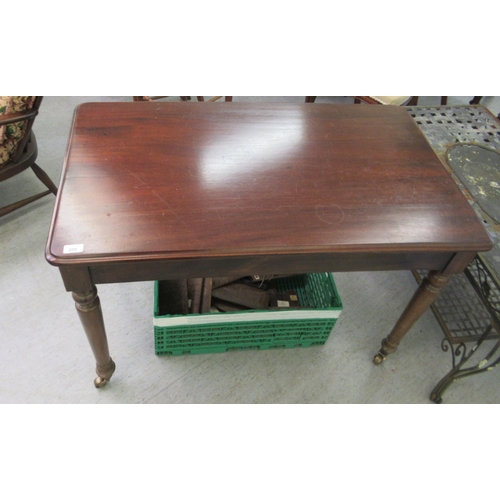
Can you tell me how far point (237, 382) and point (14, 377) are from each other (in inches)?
34.5

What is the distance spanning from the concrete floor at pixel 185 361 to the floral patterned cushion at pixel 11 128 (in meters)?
0.47

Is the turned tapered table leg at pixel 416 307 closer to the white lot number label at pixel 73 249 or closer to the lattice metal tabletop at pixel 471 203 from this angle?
the lattice metal tabletop at pixel 471 203

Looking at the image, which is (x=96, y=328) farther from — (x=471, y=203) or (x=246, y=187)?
(x=471, y=203)

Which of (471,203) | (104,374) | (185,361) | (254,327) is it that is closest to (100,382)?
(104,374)

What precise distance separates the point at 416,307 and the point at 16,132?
6.11 feet

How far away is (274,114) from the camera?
5.07ft

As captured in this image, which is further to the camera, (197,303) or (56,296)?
(56,296)

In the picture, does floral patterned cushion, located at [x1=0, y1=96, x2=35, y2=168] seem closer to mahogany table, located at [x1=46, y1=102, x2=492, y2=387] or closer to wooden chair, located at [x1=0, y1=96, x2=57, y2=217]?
wooden chair, located at [x1=0, y1=96, x2=57, y2=217]

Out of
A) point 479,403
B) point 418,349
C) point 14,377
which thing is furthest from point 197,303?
point 479,403

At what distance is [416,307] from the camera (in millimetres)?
1459

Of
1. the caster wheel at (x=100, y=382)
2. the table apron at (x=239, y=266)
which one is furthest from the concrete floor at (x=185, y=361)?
the table apron at (x=239, y=266)

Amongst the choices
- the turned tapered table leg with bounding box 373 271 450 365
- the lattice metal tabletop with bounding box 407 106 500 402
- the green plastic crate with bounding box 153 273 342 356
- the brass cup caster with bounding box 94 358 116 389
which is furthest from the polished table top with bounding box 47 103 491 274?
the brass cup caster with bounding box 94 358 116 389

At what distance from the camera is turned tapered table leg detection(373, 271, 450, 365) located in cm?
134

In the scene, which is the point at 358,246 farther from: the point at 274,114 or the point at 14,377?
the point at 14,377
